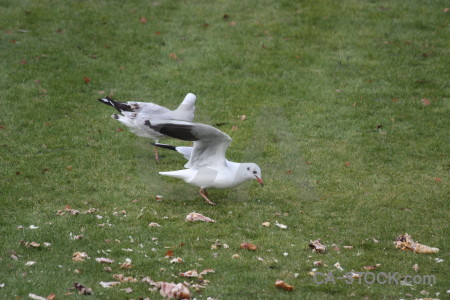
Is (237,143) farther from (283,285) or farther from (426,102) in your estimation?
(283,285)

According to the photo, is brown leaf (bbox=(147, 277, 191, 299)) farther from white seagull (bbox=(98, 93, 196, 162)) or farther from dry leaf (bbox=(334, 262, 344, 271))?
white seagull (bbox=(98, 93, 196, 162))

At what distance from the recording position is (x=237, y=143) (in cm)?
1198

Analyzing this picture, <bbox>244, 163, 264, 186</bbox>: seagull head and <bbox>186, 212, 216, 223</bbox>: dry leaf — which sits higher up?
<bbox>244, 163, 264, 186</bbox>: seagull head

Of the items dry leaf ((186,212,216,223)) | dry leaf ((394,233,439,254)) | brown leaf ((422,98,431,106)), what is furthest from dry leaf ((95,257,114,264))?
brown leaf ((422,98,431,106))

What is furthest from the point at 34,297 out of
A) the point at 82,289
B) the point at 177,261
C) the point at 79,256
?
the point at 177,261

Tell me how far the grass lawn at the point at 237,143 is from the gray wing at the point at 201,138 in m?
0.67

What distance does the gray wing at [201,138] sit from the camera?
8.54m

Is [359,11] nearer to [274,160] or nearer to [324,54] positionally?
[324,54]

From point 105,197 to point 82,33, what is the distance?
26.1ft

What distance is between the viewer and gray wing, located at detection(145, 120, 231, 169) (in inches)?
336

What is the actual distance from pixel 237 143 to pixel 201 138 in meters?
3.03

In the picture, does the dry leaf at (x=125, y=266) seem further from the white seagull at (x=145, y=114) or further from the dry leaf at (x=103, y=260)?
the white seagull at (x=145, y=114)

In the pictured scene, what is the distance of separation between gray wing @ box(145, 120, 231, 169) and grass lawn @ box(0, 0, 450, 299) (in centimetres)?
67

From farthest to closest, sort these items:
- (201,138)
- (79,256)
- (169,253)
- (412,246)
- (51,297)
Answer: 1. (201,138)
2. (412,246)
3. (169,253)
4. (79,256)
5. (51,297)
